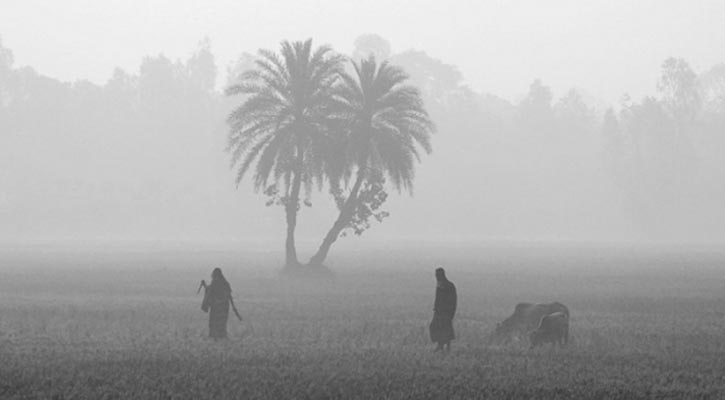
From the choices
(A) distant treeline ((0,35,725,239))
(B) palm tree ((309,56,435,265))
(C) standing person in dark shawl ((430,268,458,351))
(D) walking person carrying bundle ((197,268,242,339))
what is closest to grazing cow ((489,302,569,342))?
(C) standing person in dark shawl ((430,268,458,351))

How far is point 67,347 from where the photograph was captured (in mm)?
19109

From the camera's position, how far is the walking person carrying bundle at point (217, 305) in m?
21.2

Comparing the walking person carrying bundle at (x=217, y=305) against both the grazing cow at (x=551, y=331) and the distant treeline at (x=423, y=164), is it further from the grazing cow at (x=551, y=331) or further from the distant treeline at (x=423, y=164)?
the distant treeline at (x=423, y=164)

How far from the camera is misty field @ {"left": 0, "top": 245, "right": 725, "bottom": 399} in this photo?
14508 mm

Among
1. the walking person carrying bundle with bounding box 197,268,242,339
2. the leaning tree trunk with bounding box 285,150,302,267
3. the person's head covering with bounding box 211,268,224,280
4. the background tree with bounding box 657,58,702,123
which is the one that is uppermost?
the background tree with bounding box 657,58,702,123

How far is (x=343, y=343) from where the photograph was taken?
2055cm

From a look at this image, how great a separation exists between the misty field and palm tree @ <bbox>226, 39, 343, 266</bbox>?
6824mm

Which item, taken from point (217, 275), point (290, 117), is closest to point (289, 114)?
point (290, 117)

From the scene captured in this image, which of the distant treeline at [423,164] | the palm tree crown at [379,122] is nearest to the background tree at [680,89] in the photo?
the distant treeline at [423,164]

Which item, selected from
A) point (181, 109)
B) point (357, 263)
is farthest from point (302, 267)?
point (181, 109)

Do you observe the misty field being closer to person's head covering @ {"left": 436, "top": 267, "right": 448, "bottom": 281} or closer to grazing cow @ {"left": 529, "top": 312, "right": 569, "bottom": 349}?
grazing cow @ {"left": 529, "top": 312, "right": 569, "bottom": 349}

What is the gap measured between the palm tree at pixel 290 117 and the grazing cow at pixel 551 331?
95.9ft

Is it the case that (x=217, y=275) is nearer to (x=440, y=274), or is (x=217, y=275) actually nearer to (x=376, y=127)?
(x=440, y=274)

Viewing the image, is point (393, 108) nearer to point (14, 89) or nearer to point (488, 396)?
point (488, 396)
